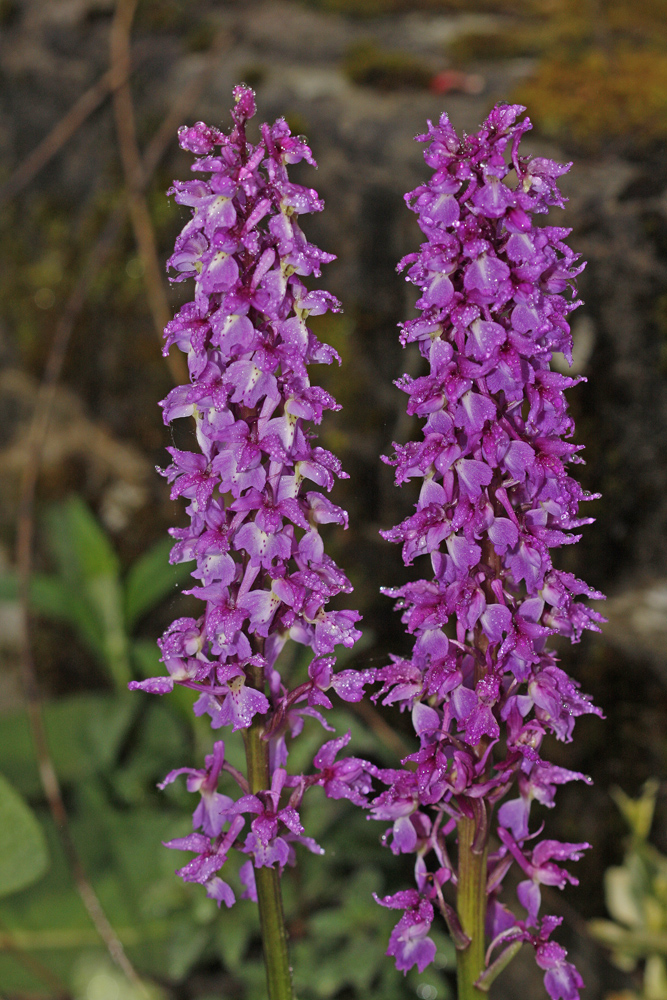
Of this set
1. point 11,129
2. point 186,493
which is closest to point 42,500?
point 11,129

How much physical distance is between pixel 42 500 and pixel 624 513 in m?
2.43

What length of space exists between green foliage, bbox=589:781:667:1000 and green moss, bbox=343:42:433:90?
2.18 metres

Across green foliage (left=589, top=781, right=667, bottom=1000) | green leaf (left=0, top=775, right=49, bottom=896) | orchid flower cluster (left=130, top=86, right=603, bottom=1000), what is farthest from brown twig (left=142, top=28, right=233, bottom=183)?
green foliage (left=589, top=781, right=667, bottom=1000)

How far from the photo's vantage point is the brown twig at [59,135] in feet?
12.0

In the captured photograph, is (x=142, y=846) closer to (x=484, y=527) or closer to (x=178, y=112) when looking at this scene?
(x=484, y=527)

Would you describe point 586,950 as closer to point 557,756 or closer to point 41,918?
point 557,756

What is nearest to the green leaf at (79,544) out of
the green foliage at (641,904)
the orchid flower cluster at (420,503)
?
the green foliage at (641,904)

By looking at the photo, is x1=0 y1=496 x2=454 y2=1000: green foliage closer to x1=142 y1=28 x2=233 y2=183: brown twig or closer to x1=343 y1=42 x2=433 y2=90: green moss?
x1=343 y1=42 x2=433 y2=90: green moss

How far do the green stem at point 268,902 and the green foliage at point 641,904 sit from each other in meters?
1.35

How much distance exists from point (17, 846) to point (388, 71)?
8.06ft

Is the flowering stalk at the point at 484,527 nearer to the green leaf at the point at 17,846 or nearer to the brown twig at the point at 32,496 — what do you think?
the green leaf at the point at 17,846

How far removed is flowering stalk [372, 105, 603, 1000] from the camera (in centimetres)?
113

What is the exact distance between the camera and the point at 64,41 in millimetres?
3859

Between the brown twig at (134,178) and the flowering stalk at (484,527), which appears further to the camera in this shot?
the brown twig at (134,178)
